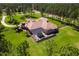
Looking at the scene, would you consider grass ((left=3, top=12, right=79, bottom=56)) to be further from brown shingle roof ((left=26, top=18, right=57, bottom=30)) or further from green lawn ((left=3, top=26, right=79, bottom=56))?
brown shingle roof ((left=26, top=18, right=57, bottom=30))

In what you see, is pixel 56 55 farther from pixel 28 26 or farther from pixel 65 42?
pixel 28 26

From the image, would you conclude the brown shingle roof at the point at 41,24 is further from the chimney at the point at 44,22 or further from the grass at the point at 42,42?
the grass at the point at 42,42

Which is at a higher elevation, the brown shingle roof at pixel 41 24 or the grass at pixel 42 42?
the brown shingle roof at pixel 41 24

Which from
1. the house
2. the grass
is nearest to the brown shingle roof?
the house

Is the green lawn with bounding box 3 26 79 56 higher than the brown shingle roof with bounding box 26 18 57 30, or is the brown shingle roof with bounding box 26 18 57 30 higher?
the brown shingle roof with bounding box 26 18 57 30

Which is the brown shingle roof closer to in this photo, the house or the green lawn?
the house

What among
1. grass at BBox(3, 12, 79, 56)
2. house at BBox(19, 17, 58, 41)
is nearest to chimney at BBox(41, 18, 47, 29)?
house at BBox(19, 17, 58, 41)

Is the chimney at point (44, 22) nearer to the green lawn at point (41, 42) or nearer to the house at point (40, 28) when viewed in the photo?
the house at point (40, 28)

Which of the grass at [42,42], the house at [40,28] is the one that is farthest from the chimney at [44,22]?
the grass at [42,42]

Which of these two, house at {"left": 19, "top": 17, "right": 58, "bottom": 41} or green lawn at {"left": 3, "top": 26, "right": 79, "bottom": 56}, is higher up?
house at {"left": 19, "top": 17, "right": 58, "bottom": 41}

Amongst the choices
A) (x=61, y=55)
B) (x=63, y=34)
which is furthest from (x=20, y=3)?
(x=61, y=55)
